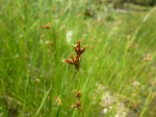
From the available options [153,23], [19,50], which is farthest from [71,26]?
[153,23]

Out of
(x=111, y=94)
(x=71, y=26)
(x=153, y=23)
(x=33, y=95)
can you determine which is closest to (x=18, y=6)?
(x=71, y=26)

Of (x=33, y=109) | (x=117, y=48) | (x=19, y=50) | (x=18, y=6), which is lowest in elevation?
(x=33, y=109)

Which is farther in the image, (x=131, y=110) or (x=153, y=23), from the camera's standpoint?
(x=153, y=23)

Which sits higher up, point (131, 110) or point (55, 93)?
point (131, 110)

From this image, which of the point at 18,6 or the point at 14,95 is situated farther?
the point at 18,6

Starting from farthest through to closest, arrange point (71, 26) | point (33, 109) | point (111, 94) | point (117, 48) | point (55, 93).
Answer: point (117, 48), point (71, 26), point (111, 94), point (33, 109), point (55, 93)

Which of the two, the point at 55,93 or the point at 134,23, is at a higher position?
the point at 134,23

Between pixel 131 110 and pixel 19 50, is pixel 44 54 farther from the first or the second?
pixel 131 110

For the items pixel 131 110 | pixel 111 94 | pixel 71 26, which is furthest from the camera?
pixel 71 26

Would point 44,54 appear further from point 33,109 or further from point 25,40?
point 33,109
